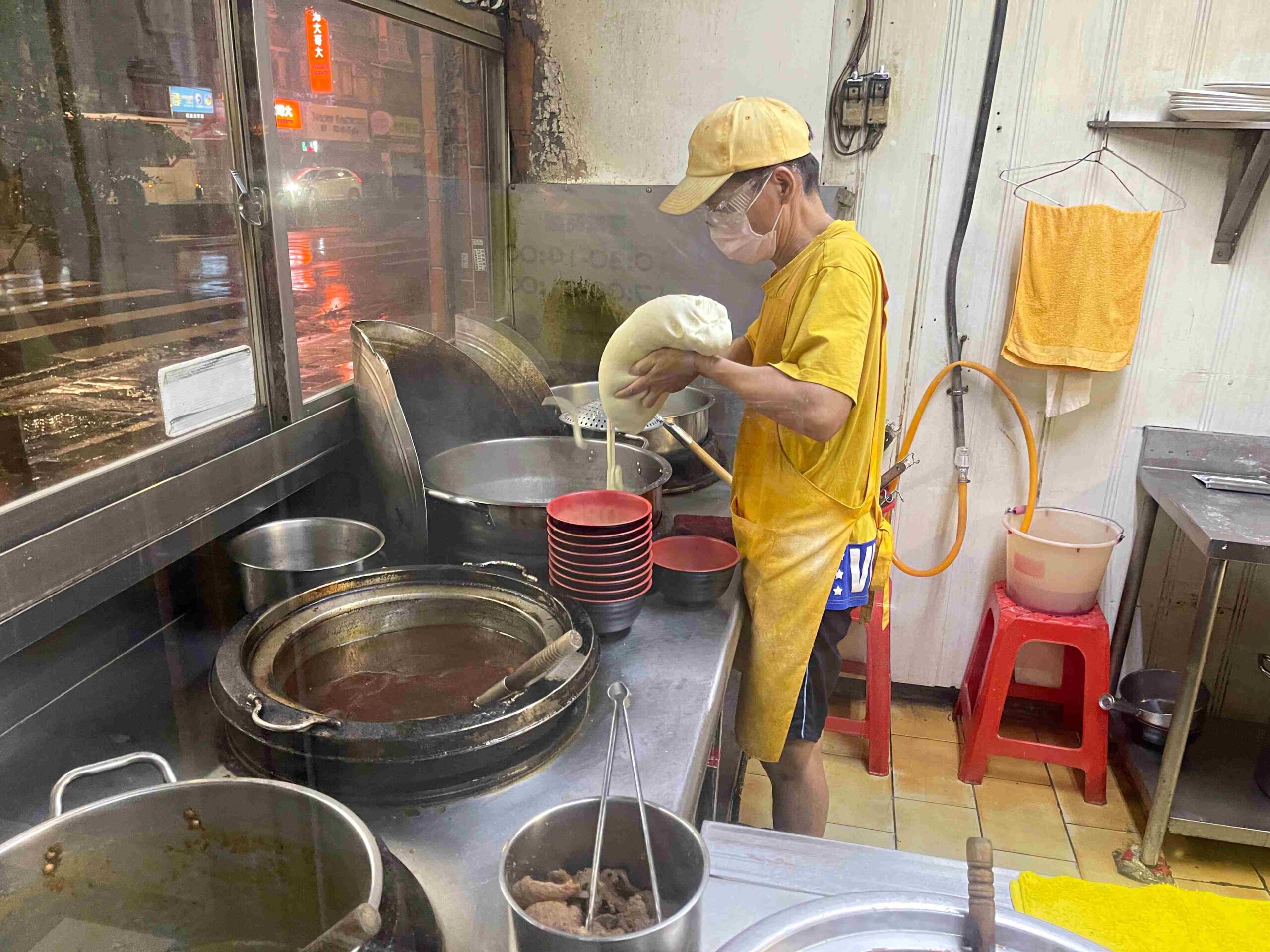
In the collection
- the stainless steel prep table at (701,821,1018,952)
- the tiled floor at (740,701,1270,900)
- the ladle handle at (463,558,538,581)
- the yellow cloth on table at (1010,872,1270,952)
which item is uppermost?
the ladle handle at (463,558,538,581)

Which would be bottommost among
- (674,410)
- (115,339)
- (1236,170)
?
(674,410)

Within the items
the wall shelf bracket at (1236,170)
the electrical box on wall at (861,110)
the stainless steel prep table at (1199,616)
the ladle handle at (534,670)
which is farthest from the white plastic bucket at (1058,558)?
the ladle handle at (534,670)

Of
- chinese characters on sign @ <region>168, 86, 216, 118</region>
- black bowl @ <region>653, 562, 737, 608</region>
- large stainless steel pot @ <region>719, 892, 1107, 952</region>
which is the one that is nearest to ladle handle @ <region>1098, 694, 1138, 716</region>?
black bowl @ <region>653, 562, 737, 608</region>

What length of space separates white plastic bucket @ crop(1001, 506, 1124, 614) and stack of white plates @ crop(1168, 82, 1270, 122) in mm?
1226

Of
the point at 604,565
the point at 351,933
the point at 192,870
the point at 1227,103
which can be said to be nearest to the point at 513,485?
the point at 604,565

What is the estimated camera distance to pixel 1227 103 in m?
2.27

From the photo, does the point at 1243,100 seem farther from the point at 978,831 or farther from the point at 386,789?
the point at 386,789

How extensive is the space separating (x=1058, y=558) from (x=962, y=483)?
392mm

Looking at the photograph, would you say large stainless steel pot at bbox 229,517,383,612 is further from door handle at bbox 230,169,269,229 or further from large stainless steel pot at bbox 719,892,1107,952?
large stainless steel pot at bbox 719,892,1107,952

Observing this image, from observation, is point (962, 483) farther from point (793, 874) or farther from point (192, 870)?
point (192, 870)

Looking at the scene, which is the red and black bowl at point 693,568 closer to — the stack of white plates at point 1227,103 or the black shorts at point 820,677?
the black shorts at point 820,677

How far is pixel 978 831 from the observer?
98.3 inches

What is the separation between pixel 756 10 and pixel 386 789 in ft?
7.46

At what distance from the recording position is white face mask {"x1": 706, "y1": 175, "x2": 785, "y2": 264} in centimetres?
162
